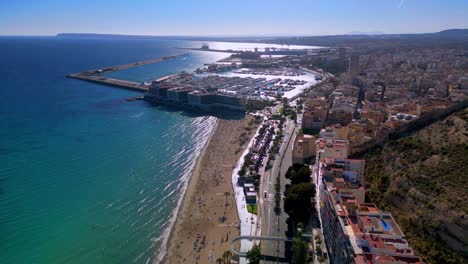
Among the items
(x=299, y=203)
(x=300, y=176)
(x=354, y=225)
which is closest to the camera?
(x=354, y=225)

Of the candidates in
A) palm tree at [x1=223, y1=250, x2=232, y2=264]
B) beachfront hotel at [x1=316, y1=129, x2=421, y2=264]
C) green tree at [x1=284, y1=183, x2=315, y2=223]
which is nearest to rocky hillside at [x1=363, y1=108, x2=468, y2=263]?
beachfront hotel at [x1=316, y1=129, x2=421, y2=264]

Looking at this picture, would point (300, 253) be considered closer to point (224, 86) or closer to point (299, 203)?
point (299, 203)

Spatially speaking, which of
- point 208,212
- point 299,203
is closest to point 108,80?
point 208,212

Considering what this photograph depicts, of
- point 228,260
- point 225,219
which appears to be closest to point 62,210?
point 225,219

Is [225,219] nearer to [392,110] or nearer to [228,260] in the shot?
[228,260]

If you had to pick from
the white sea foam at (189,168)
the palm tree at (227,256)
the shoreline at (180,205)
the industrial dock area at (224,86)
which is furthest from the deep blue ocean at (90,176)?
the palm tree at (227,256)

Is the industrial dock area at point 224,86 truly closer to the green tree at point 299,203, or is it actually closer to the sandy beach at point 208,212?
the sandy beach at point 208,212

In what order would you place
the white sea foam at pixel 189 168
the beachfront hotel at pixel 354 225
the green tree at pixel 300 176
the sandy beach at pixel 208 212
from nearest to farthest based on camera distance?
the beachfront hotel at pixel 354 225 < the sandy beach at pixel 208 212 < the white sea foam at pixel 189 168 < the green tree at pixel 300 176
